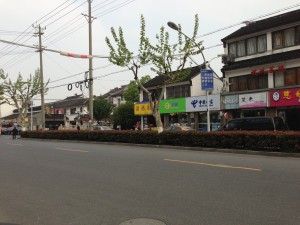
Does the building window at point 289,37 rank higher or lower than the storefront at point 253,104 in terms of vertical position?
higher

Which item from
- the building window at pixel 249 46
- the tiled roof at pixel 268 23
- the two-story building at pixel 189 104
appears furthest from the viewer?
the two-story building at pixel 189 104

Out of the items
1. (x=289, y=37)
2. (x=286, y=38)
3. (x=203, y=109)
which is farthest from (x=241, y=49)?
(x=203, y=109)

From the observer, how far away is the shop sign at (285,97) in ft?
83.7

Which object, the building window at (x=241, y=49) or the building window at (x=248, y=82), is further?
the building window at (x=241, y=49)

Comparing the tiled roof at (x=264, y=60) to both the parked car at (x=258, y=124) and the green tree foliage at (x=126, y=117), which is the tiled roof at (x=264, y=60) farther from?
the green tree foliage at (x=126, y=117)

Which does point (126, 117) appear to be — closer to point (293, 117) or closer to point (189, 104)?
point (189, 104)

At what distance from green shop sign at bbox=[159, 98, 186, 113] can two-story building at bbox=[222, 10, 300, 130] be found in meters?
5.72

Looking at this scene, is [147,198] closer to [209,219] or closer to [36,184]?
[209,219]

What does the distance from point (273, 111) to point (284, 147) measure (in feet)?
44.6

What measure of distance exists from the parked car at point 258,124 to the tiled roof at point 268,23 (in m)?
10.8

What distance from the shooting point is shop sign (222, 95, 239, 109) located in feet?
98.5

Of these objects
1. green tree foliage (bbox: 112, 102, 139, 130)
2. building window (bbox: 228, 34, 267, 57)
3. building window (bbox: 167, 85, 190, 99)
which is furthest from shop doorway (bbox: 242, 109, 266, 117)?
green tree foliage (bbox: 112, 102, 139, 130)

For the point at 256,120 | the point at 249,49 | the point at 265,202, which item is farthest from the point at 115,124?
the point at 265,202

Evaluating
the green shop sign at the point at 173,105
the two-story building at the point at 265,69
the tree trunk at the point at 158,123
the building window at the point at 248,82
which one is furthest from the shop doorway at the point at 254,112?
the tree trunk at the point at 158,123
